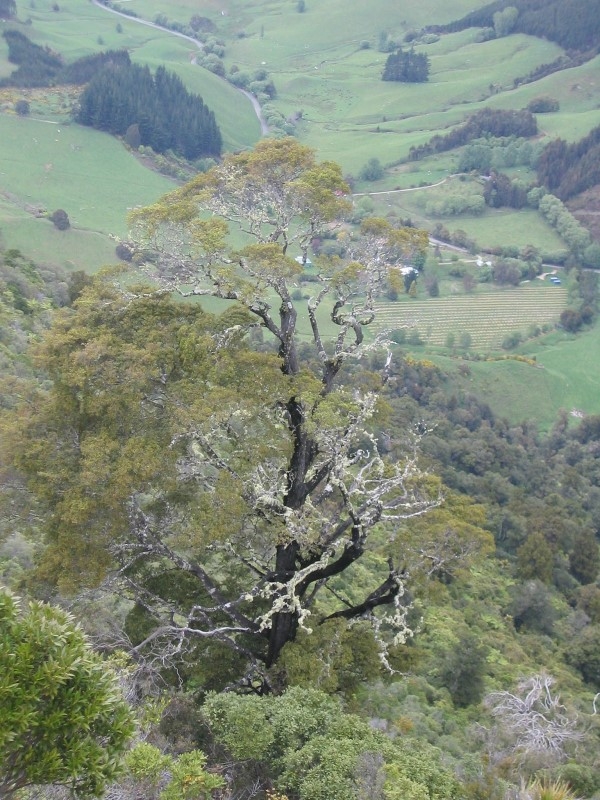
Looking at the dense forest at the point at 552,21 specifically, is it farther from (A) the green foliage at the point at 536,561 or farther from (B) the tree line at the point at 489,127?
(A) the green foliage at the point at 536,561

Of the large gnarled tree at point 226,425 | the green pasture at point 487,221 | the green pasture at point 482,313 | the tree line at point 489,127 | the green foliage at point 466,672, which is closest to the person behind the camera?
the large gnarled tree at point 226,425

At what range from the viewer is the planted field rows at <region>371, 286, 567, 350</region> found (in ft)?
209

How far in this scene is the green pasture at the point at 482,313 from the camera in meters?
63.7

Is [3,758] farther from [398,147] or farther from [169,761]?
[398,147]

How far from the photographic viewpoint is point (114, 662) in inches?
372

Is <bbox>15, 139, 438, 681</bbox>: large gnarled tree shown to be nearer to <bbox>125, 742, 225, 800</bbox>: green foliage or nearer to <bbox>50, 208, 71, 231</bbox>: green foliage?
<bbox>125, 742, 225, 800</bbox>: green foliage

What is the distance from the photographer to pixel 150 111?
74125 millimetres

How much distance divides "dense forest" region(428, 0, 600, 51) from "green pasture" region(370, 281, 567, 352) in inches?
3001

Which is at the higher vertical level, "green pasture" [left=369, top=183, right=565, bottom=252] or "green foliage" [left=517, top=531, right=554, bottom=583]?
"green foliage" [left=517, top=531, right=554, bottom=583]

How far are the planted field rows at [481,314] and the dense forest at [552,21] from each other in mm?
76518

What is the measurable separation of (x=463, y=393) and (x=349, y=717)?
46686 mm

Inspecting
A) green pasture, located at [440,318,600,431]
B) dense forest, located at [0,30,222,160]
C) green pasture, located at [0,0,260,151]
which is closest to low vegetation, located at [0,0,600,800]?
green pasture, located at [440,318,600,431]

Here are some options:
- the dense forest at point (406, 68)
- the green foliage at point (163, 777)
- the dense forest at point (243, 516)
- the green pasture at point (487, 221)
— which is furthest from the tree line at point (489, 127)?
the green foliage at point (163, 777)

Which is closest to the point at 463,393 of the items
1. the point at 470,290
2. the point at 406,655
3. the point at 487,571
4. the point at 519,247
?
the point at 470,290
